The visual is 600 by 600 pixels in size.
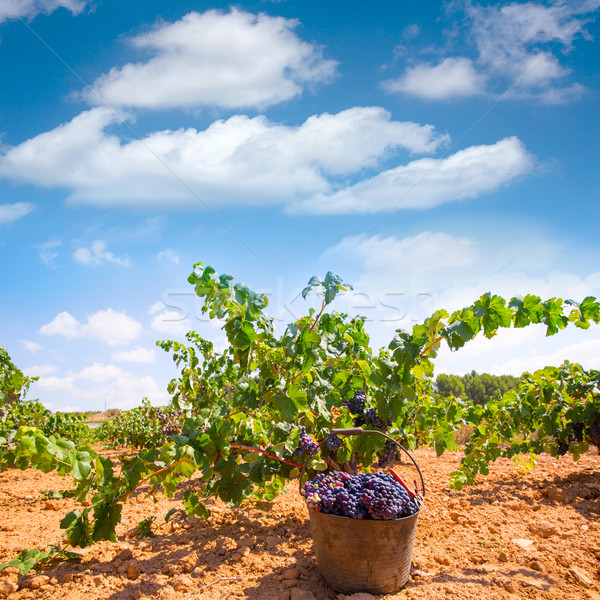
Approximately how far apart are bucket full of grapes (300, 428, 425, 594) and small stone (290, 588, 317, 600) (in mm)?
156

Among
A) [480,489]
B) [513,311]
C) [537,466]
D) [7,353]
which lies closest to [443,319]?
[513,311]

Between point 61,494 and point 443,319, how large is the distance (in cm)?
469

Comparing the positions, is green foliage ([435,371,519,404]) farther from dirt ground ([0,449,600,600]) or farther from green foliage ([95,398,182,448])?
dirt ground ([0,449,600,600])

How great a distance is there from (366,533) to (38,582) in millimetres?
2049

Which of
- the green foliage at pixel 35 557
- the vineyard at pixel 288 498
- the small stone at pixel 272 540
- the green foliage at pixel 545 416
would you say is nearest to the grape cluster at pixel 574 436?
the green foliage at pixel 545 416

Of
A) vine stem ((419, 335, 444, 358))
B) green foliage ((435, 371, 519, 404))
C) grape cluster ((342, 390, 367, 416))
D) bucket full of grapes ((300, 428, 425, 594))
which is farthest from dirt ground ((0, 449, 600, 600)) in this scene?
green foliage ((435, 371, 519, 404))

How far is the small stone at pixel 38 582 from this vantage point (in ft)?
9.27

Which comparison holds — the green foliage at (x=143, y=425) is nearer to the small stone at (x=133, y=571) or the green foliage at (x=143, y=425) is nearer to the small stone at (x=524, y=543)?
the small stone at (x=133, y=571)

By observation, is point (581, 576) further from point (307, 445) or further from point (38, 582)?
point (38, 582)

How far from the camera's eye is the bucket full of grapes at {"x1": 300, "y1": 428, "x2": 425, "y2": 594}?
258 centimetres

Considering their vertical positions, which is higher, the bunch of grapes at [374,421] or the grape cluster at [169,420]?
the bunch of grapes at [374,421]

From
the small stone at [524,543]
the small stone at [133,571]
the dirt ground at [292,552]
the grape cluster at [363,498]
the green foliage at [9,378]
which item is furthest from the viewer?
the green foliage at [9,378]

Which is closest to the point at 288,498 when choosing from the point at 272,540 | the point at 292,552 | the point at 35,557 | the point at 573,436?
the point at 272,540

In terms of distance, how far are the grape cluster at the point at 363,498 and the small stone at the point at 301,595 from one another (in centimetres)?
45
